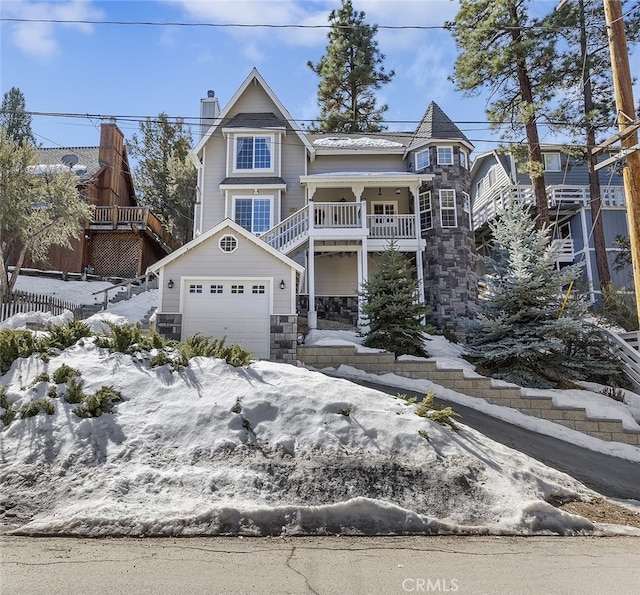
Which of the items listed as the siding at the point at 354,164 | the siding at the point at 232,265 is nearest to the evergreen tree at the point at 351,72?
the siding at the point at 354,164

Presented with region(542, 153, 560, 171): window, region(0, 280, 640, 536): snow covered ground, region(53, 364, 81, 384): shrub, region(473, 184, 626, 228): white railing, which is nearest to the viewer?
region(0, 280, 640, 536): snow covered ground

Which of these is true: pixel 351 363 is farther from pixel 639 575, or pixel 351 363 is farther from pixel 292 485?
pixel 639 575

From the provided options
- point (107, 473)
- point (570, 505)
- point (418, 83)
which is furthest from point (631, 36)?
point (107, 473)

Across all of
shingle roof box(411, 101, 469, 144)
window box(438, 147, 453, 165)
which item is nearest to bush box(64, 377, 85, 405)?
shingle roof box(411, 101, 469, 144)

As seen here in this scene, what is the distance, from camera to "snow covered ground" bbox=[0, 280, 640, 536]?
4.48 meters

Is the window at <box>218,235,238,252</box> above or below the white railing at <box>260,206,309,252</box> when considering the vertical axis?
below

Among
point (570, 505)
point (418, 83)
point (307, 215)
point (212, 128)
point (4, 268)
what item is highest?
point (212, 128)

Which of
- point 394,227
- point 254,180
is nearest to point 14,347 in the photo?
point 254,180

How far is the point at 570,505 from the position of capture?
5.45m

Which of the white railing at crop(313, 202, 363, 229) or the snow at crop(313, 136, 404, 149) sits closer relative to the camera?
the white railing at crop(313, 202, 363, 229)

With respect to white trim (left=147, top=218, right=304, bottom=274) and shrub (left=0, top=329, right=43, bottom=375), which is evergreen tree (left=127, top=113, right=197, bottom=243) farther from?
shrub (left=0, top=329, right=43, bottom=375)

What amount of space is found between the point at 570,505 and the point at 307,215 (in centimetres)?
1258

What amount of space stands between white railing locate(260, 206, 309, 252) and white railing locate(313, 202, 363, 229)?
44cm

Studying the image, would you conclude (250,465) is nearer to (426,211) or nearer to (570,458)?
(570,458)
